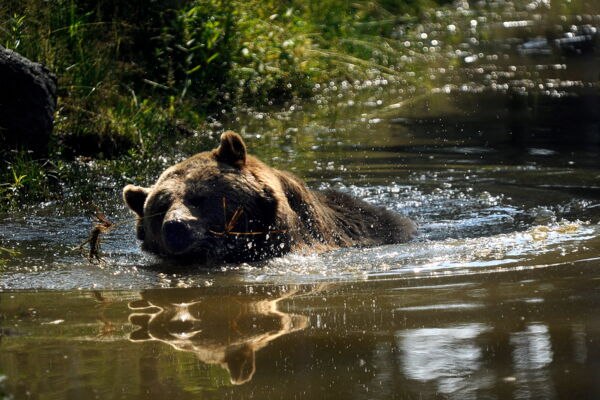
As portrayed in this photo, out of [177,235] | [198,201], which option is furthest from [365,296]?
[198,201]

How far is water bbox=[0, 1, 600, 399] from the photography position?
408 cm

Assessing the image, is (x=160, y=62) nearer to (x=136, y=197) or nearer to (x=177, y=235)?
(x=136, y=197)

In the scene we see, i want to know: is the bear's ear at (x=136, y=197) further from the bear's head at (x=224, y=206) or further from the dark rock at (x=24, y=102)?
the dark rock at (x=24, y=102)

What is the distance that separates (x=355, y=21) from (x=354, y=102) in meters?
4.23

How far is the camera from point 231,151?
727cm

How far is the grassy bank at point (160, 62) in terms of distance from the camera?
1077cm

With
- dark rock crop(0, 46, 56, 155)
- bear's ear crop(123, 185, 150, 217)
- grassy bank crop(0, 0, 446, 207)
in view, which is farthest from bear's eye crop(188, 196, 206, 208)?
dark rock crop(0, 46, 56, 155)

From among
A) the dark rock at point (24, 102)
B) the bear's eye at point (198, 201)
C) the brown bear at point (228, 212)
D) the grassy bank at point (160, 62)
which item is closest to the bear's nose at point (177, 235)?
the brown bear at point (228, 212)

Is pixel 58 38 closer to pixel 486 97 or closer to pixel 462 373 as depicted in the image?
pixel 486 97

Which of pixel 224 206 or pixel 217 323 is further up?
pixel 224 206

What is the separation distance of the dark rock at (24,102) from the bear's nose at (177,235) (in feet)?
11.6

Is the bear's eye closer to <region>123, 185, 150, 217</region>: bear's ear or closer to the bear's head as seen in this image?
the bear's head

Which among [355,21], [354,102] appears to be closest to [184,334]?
[354,102]

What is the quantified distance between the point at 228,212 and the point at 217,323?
81.0 inches
